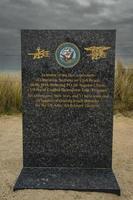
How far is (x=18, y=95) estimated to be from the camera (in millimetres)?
10211

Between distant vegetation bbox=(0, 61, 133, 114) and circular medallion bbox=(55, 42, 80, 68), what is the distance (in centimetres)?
513

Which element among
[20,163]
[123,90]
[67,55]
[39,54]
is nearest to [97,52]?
[67,55]

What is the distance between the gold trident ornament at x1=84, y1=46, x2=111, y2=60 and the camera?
16.9 feet

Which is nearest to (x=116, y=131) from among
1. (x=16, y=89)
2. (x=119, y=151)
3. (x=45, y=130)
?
(x=119, y=151)

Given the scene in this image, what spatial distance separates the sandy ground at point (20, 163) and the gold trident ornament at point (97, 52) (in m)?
1.63

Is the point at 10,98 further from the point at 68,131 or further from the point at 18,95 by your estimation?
the point at 68,131

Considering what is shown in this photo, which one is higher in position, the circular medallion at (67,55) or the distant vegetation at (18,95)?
the circular medallion at (67,55)

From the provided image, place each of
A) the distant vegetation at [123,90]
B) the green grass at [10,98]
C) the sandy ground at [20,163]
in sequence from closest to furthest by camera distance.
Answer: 1. the sandy ground at [20,163]
2. the green grass at [10,98]
3. the distant vegetation at [123,90]

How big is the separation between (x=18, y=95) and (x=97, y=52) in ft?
17.4

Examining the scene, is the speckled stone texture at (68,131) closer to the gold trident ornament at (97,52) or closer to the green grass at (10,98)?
the gold trident ornament at (97,52)

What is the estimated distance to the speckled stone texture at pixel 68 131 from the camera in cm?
516

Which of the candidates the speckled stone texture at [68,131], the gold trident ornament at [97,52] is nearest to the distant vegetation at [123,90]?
the speckled stone texture at [68,131]

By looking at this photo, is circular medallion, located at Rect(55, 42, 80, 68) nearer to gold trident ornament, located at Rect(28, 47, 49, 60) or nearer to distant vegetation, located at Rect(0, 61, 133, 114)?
gold trident ornament, located at Rect(28, 47, 49, 60)

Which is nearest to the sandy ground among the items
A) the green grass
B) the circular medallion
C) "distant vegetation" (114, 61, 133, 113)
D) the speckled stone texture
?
the speckled stone texture
